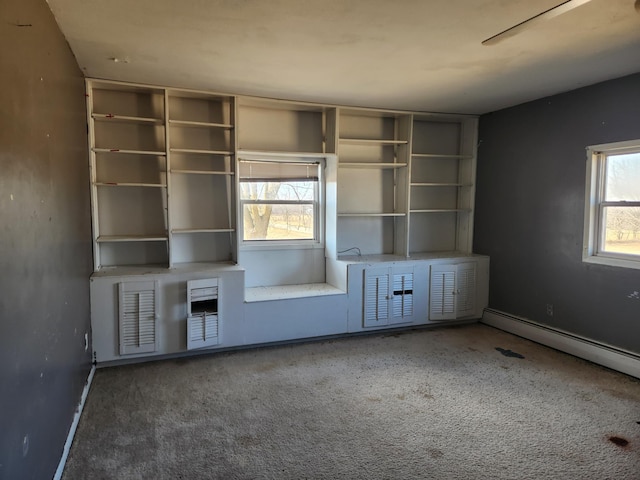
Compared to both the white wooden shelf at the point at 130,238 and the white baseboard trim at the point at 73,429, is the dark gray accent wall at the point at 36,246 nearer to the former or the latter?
the white baseboard trim at the point at 73,429

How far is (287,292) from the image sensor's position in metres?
4.38

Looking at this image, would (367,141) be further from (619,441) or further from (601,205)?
(619,441)

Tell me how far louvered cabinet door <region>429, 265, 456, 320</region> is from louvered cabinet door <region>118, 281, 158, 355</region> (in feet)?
9.63

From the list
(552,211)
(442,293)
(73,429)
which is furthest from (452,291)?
(73,429)

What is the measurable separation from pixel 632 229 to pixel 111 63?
4508 mm

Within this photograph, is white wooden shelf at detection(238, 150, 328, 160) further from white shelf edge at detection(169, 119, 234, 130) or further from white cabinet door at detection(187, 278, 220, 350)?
white cabinet door at detection(187, 278, 220, 350)

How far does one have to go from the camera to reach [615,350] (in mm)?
3627

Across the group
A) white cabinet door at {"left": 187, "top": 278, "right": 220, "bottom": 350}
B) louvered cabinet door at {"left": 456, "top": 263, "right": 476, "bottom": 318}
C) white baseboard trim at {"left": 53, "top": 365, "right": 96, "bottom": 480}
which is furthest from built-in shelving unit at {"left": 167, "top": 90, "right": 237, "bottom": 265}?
louvered cabinet door at {"left": 456, "top": 263, "right": 476, "bottom": 318}

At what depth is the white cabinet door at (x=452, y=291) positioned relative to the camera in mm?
4793

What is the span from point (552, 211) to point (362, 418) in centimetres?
289

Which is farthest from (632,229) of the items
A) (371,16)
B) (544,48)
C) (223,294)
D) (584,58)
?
(223,294)

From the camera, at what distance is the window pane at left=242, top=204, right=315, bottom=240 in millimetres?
4613

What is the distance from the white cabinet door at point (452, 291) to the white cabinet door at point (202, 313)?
7.90 ft

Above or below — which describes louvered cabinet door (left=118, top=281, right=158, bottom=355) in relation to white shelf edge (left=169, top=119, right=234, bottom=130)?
below
